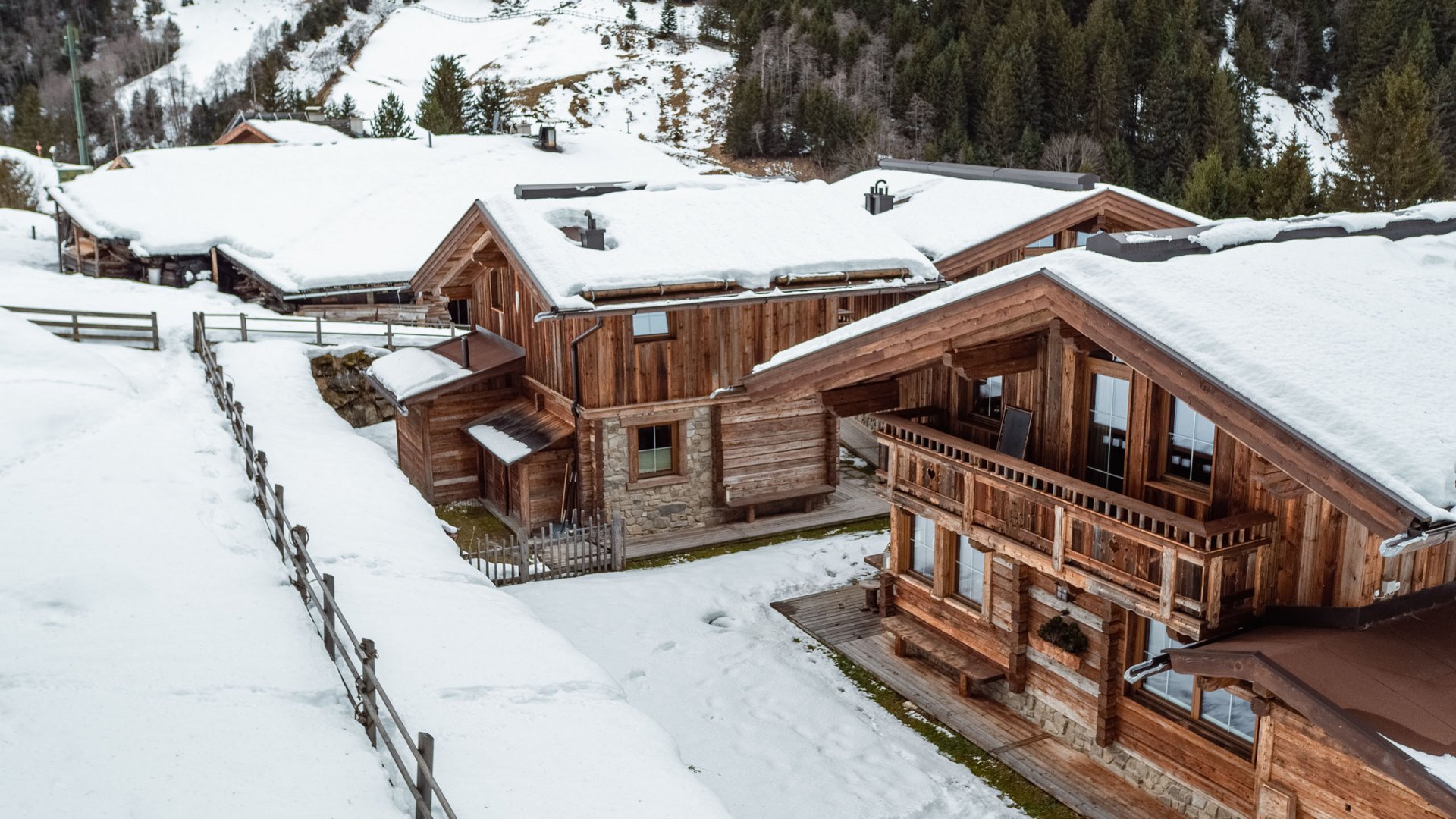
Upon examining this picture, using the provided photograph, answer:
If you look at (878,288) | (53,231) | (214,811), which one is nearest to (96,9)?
(53,231)

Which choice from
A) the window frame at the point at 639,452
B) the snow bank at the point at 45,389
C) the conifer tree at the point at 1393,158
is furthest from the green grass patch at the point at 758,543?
the conifer tree at the point at 1393,158

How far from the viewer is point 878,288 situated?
74.7 feet

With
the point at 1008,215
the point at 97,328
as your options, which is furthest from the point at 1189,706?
the point at 97,328

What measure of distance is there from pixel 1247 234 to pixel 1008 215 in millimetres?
16323

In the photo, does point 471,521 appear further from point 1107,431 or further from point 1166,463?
point 1166,463

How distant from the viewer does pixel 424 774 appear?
856cm

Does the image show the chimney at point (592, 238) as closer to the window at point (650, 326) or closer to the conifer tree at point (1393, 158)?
the window at point (650, 326)

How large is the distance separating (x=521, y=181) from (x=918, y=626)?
1400 inches

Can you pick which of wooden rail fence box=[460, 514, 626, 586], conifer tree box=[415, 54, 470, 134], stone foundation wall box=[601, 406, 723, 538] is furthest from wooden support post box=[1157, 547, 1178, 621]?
conifer tree box=[415, 54, 470, 134]

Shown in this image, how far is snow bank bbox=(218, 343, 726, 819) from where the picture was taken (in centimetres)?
1004

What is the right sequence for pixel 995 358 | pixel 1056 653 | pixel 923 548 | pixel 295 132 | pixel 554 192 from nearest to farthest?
pixel 995 358 → pixel 1056 653 → pixel 923 548 → pixel 554 192 → pixel 295 132

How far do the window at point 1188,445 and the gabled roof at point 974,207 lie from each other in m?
15.3

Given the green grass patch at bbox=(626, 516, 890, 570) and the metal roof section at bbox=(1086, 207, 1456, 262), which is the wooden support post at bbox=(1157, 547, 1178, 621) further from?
the green grass patch at bbox=(626, 516, 890, 570)

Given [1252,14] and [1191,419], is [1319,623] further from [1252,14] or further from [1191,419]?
[1252,14]
